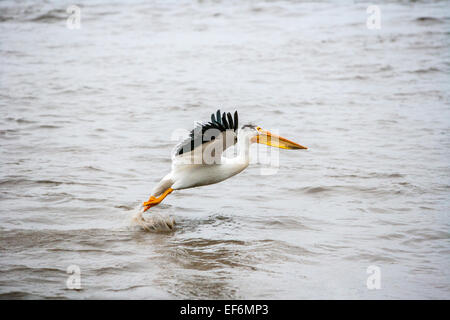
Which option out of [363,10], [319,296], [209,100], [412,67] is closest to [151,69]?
[209,100]

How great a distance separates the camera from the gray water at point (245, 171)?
19.5 feet

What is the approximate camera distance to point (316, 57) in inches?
651

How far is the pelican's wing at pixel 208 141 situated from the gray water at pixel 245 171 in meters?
0.77

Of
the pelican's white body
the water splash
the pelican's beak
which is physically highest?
the pelican's beak

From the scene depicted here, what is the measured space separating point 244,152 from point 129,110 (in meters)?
6.06

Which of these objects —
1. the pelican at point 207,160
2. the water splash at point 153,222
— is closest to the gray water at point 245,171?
the water splash at point 153,222

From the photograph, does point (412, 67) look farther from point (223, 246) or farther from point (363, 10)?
point (223, 246)

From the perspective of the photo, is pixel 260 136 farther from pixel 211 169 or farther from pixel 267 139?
pixel 211 169

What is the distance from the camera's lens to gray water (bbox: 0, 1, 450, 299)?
5.95 meters

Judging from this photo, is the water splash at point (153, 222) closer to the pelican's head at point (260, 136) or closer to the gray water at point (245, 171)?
the gray water at point (245, 171)

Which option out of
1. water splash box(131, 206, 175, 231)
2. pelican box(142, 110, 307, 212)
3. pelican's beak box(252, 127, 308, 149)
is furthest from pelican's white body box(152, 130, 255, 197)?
water splash box(131, 206, 175, 231)

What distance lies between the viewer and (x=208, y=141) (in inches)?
257

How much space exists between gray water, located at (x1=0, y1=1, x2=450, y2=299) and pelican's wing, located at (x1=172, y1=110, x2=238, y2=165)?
2.52ft

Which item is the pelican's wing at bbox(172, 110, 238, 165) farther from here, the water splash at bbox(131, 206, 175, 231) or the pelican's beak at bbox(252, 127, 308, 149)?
the water splash at bbox(131, 206, 175, 231)
